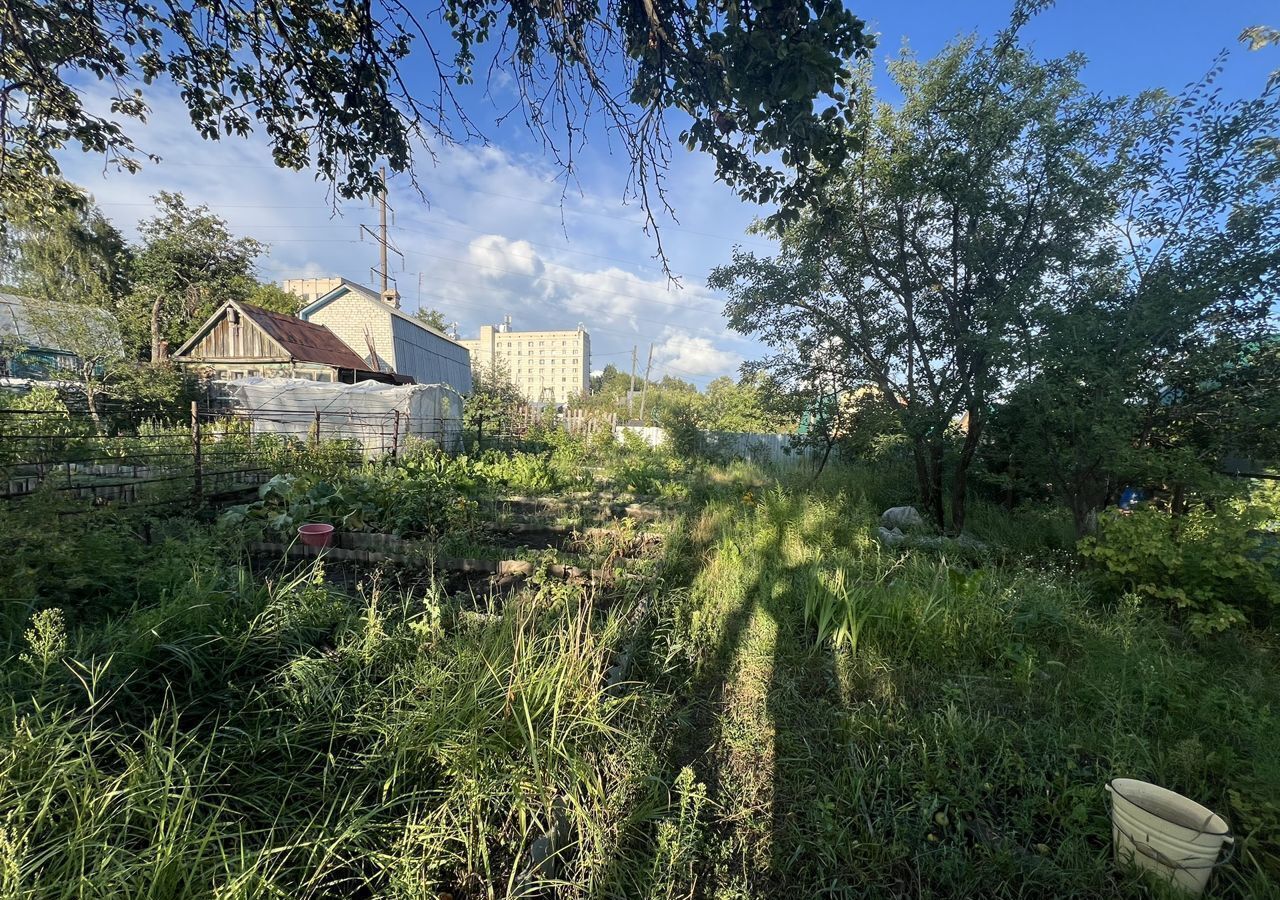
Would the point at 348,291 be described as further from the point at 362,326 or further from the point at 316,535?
the point at 316,535

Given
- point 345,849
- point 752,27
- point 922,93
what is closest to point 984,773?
point 345,849

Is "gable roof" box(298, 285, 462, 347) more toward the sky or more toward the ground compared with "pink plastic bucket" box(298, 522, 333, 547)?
more toward the sky

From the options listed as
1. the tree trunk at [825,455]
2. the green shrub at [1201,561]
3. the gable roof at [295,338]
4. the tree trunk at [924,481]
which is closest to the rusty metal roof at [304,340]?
the gable roof at [295,338]

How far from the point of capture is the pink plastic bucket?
3.92 m

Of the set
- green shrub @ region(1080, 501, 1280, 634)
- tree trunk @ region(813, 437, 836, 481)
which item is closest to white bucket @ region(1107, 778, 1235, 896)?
green shrub @ region(1080, 501, 1280, 634)

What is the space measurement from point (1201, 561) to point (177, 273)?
29775 millimetres

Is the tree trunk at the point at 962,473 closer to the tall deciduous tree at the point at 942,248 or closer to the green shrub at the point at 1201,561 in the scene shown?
the tall deciduous tree at the point at 942,248

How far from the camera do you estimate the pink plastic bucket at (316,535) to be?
3.92 m

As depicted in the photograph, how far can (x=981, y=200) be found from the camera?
569 centimetres

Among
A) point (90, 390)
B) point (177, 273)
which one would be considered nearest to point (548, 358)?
point (177, 273)

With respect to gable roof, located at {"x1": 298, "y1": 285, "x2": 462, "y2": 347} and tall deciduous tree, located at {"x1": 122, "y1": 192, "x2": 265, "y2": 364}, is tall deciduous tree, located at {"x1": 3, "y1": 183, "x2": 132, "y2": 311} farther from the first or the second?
gable roof, located at {"x1": 298, "y1": 285, "x2": 462, "y2": 347}

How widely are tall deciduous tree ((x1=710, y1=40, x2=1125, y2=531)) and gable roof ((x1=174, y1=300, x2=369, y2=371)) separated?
15.6m

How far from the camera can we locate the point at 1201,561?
3365mm

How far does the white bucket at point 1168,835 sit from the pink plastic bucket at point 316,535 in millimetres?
4950
